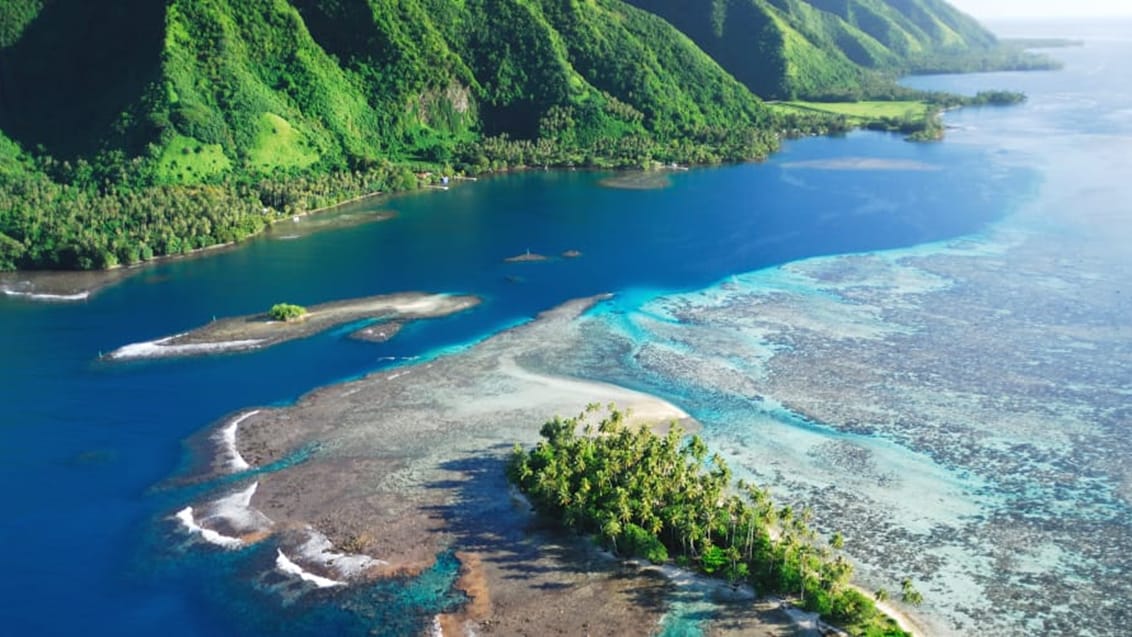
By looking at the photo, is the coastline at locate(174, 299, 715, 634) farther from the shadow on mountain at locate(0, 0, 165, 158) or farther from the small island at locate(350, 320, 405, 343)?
the shadow on mountain at locate(0, 0, 165, 158)

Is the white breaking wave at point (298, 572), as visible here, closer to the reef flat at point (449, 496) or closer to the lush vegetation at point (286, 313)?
the reef flat at point (449, 496)

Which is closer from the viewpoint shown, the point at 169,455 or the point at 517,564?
the point at 517,564

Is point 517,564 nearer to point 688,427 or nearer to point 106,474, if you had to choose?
point 688,427

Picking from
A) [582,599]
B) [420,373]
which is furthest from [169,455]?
[582,599]

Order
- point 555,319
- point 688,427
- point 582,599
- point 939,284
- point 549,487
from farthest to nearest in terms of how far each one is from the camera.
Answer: point 939,284 < point 555,319 < point 688,427 < point 549,487 < point 582,599

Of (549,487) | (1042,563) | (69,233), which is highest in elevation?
(69,233)

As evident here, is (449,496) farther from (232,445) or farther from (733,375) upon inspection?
(733,375)

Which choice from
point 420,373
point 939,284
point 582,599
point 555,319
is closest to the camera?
point 582,599

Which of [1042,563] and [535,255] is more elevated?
[535,255]
